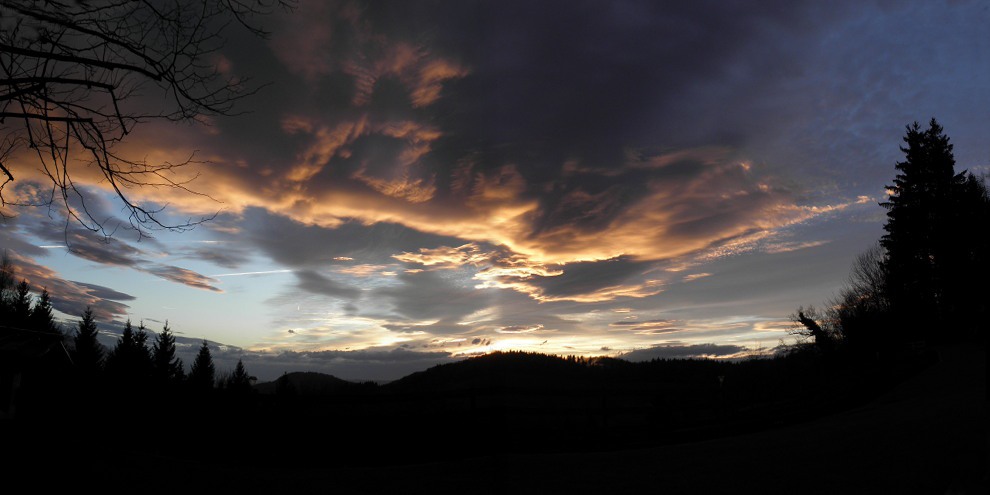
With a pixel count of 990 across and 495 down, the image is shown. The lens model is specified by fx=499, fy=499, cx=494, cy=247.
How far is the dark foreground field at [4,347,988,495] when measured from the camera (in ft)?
24.9

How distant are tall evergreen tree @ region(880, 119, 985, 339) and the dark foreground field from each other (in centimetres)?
3743

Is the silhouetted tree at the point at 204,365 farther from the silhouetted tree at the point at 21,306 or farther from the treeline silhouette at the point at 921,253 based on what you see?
the treeline silhouette at the point at 921,253

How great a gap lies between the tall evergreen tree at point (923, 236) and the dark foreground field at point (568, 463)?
3743 cm

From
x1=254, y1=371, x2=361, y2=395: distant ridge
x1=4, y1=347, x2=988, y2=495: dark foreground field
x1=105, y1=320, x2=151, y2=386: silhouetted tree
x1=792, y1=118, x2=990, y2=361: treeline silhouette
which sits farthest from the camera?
x1=105, y1=320, x2=151, y2=386: silhouetted tree

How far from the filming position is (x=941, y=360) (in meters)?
28.4

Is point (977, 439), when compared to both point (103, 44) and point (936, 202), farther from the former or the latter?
point (936, 202)

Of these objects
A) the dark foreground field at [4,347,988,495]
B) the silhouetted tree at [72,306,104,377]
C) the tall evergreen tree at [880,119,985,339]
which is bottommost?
the dark foreground field at [4,347,988,495]

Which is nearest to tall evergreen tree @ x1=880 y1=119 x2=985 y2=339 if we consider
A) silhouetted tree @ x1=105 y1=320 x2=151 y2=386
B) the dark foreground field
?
the dark foreground field

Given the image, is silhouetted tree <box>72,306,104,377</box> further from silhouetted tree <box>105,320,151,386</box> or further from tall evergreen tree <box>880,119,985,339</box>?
tall evergreen tree <box>880,119,985,339</box>

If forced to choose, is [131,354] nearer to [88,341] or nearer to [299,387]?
[88,341]

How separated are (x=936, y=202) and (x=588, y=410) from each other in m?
46.9

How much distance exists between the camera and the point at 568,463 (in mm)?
10617

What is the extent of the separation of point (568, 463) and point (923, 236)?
48.3m

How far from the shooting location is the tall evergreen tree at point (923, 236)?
4228cm
